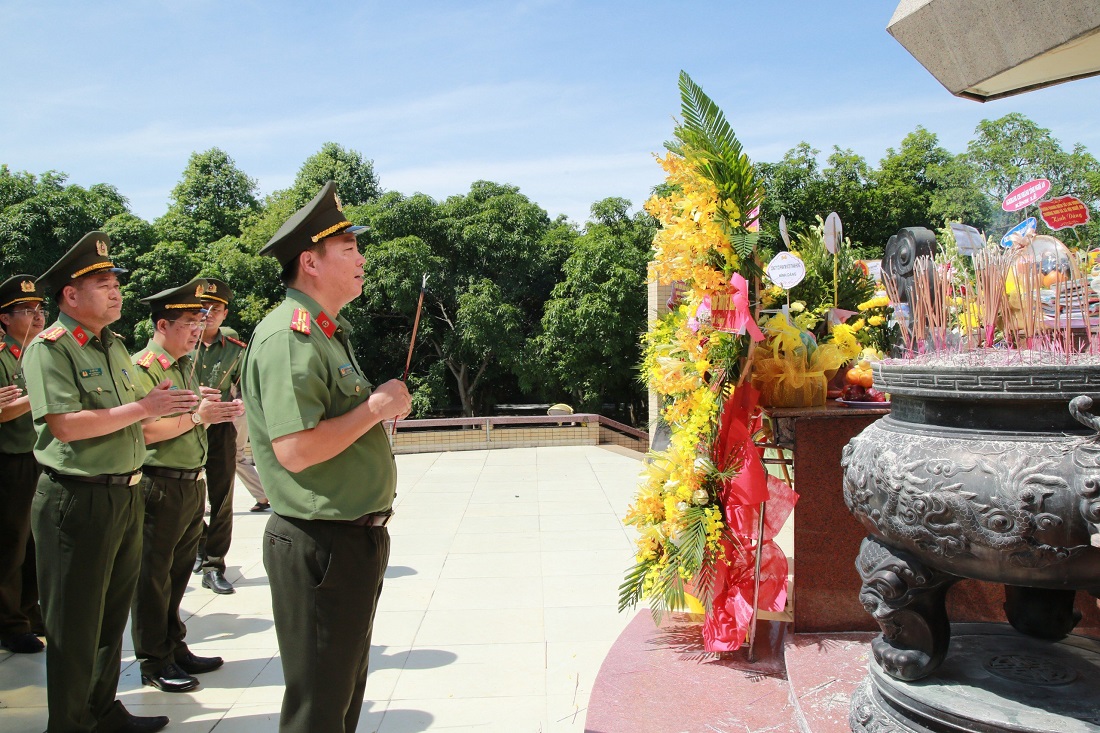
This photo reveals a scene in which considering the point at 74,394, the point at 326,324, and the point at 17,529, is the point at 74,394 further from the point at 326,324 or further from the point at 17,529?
the point at 17,529

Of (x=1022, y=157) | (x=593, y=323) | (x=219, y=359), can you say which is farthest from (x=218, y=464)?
(x=593, y=323)

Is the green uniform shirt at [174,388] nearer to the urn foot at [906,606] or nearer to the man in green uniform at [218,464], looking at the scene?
the man in green uniform at [218,464]

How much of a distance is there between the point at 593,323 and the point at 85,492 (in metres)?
14.5

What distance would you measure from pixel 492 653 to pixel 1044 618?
2411 millimetres

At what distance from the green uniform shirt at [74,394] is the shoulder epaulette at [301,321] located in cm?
134

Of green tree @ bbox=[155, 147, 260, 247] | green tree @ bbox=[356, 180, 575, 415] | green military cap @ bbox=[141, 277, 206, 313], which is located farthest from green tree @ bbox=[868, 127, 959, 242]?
green tree @ bbox=[155, 147, 260, 247]

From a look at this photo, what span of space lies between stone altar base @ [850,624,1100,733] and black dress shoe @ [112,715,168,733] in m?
2.61

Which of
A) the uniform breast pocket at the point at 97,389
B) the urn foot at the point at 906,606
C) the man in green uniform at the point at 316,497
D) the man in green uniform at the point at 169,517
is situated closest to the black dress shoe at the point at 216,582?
the man in green uniform at the point at 169,517

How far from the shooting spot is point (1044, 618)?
2553 mm

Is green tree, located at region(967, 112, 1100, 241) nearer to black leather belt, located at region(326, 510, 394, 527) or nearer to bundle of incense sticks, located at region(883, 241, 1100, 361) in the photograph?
bundle of incense sticks, located at region(883, 241, 1100, 361)

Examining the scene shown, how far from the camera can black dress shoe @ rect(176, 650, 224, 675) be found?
3781 mm

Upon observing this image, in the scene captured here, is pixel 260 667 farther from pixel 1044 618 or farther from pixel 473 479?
pixel 473 479

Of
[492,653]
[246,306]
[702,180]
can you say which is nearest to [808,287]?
[702,180]

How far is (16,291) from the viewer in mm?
4430
